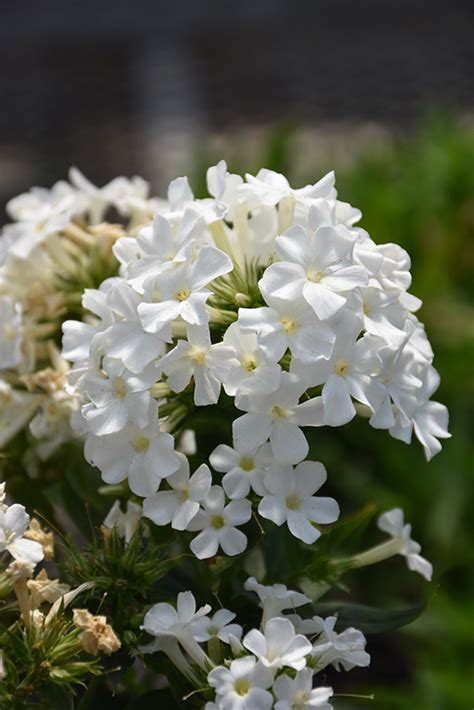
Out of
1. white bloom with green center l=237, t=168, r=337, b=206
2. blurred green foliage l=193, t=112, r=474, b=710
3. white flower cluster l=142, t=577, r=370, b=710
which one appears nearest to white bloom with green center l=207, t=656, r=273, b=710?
white flower cluster l=142, t=577, r=370, b=710

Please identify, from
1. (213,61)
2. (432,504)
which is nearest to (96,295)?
(432,504)

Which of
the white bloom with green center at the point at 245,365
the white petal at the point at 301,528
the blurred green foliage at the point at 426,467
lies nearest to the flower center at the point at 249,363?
the white bloom with green center at the point at 245,365

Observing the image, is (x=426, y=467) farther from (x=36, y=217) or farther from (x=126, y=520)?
(x=126, y=520)

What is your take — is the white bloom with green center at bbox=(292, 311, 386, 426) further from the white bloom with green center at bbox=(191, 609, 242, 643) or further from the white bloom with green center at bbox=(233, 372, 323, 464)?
the white bloom with green center at bbox=(191, 609, 242, 643)

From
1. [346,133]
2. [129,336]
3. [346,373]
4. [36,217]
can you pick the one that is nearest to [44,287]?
[36,217]

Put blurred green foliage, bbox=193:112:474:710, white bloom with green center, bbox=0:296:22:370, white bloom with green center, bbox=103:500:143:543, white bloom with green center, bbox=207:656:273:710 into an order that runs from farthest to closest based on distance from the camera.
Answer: blurred green foliage, bbox=193:112:474:710, white bloom with green center, bbox=0:296:22:370, white bloom with green center, bbox=103:500:143:543, white bloom with green center, bbox=207:656:273:710

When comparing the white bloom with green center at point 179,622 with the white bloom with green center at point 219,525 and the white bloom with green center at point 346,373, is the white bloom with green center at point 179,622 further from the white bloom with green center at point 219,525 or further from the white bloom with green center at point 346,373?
the white bloom with green center at point 346,373
